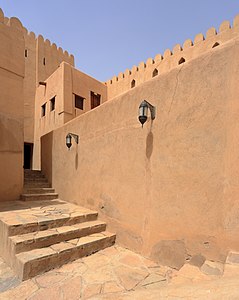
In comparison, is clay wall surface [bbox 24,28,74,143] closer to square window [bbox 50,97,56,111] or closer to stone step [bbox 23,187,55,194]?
square window [bbox 50,97,56,111]

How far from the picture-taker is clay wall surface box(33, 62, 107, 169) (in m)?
11.1

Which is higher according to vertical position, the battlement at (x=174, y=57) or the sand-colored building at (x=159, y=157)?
the battlement at (x=174, y=57)

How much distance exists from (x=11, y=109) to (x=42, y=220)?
156 inches

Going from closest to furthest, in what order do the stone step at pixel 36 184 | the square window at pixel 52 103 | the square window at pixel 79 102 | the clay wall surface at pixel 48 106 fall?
1. the stone step at pixel 36 184
2. the clay wall surface at pixel 48 106
3. the square window at pixel 79 102
4. the square window at pixel 52 103

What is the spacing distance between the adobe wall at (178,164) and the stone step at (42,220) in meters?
0.50

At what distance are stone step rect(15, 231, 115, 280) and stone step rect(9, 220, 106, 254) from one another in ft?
0.28

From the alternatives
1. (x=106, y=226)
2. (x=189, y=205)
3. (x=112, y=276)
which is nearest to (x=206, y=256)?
(x=189, y=205)

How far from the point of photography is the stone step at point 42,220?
12.1ft

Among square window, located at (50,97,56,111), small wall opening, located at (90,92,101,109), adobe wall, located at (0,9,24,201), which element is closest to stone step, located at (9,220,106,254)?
adobe wall, located at (0,9,24,201)

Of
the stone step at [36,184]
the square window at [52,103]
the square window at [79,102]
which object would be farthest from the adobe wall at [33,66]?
the stone step at [36,184]

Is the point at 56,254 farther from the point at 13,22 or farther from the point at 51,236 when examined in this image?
the point at 13,22

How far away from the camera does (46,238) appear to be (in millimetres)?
3664

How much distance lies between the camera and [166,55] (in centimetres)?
1167

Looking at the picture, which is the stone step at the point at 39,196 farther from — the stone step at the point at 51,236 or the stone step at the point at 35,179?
the stone step at the point at 51,236
